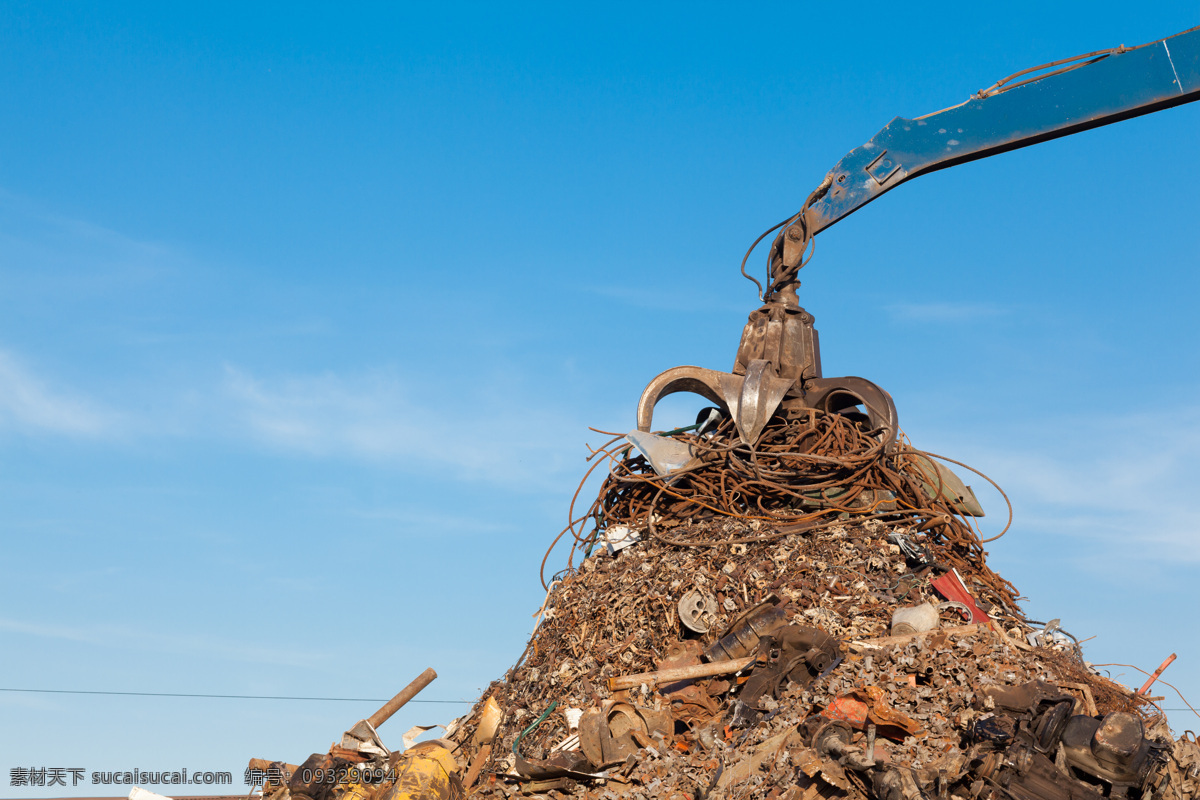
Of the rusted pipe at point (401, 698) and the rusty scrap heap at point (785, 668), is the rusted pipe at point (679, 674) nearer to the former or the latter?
the rusty scrap heap at point (785, 668)

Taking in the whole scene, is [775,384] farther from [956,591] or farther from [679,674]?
[679,674]

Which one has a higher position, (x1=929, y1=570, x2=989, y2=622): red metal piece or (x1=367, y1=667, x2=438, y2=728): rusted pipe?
(x1=929, y1=570, x2=989, y2=622): red metal piece

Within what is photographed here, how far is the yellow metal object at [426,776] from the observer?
8.61 meters

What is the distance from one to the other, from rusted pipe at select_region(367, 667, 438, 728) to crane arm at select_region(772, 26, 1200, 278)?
566cm

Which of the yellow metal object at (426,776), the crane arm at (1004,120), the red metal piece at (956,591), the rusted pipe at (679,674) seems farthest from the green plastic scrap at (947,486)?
the yellow metal object at (426,776)

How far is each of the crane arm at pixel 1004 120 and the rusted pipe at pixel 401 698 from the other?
5.66m

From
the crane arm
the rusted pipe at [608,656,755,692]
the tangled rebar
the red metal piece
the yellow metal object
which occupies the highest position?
the crane arm

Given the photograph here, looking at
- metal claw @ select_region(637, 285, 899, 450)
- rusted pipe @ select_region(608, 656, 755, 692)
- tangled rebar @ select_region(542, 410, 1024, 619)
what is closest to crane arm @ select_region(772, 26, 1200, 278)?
metal claw @ select_region(637, 285, 899, 450)

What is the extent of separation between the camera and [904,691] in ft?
24.4

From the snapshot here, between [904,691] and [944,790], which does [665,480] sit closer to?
[904,691]

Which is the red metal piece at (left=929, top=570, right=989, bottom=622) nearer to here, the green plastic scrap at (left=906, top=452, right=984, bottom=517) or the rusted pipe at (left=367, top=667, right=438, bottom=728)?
the green plastic scrap at (left=906, top=452, right=984, bottom=517)

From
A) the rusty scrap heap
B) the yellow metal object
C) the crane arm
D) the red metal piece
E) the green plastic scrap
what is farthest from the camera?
the green plastic scrap

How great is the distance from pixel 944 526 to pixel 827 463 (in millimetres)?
1369

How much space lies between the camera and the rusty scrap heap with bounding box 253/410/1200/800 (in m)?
6.63
